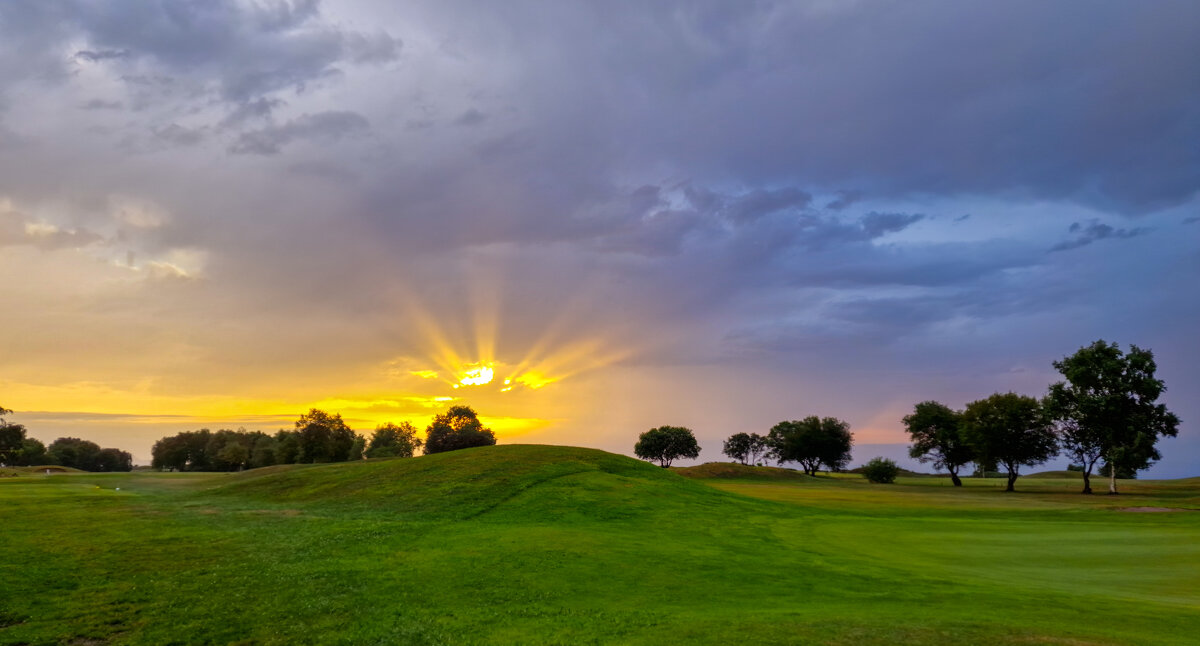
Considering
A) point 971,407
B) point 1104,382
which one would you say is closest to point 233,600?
point 1104,382

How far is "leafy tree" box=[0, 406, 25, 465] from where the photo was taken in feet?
405

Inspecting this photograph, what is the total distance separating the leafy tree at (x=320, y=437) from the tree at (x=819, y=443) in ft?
369

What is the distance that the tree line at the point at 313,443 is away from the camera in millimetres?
127938

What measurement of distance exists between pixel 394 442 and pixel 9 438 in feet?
261

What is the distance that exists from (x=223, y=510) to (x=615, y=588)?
36.2 meters

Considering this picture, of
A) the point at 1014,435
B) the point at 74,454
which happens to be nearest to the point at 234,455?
the point at 74,454

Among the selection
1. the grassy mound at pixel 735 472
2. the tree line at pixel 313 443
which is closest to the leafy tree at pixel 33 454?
the tree line at pixel 313 443

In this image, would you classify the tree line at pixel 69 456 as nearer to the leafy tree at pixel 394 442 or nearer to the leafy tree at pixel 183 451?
the leafy tree at pixel 183 451

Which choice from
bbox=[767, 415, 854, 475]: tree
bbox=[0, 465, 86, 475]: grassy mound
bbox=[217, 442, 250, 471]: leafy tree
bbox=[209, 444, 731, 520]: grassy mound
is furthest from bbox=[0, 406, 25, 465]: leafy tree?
bbox=[767, 415, 854, 475]: tree

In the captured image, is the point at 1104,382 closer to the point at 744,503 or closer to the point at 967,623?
the point at 744,503

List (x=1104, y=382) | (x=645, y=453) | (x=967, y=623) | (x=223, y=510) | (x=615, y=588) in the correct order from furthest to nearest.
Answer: (x=645, y=453)
(x=1104, y=382)
(x=223, y=510)
(x=615, y=588)
(x=967, y=623)

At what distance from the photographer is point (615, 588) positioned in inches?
853

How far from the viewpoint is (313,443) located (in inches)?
4990

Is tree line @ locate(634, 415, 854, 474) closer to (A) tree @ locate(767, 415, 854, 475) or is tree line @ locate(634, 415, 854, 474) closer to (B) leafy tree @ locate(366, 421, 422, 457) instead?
(A) tree @ locate(767, 415, 854, 475)
